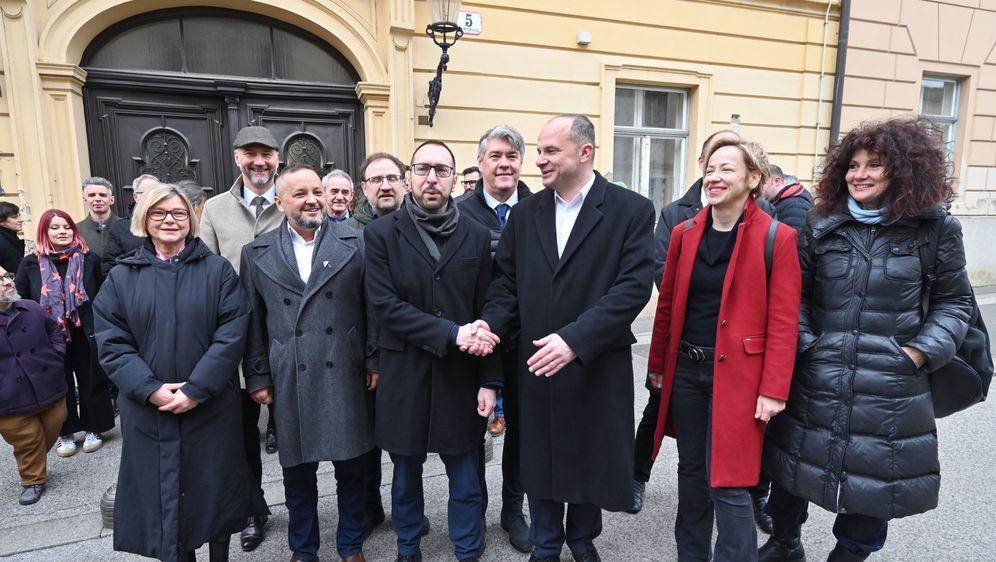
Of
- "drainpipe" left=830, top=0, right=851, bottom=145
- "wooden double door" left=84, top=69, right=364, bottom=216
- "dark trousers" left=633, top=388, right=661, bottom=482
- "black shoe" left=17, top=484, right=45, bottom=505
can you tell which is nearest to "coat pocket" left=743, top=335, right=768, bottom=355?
"dark trousers" left=633, top=388, right=661, bottom=482

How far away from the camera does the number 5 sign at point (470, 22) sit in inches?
259

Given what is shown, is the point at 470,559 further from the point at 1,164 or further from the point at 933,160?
the point at 1,164

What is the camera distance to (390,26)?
6215 mm

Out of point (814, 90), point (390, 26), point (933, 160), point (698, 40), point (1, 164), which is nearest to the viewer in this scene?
point (933, 160)

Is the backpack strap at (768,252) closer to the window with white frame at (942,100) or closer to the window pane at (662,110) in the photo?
the window pane at (662,110)

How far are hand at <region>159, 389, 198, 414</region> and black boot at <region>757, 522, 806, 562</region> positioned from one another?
2.71 m

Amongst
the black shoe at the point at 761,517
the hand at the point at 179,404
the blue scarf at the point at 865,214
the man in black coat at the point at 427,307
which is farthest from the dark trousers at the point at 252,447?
the blue scarf at the point at 865,214

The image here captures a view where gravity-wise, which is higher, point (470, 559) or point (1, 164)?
point (1, 164)

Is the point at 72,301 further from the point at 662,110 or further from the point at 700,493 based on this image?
the point at 662,110

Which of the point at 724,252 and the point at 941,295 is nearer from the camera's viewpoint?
the point at 941,295

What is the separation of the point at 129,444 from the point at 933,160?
11.1ft

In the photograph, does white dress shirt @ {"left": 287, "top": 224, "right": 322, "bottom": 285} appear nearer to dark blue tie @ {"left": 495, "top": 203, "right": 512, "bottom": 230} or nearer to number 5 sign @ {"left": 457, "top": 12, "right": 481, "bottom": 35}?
dark blue tie @ {"left": 495, "top": 203, "right": 512, "bottom": 230}

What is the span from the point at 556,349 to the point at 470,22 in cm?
561

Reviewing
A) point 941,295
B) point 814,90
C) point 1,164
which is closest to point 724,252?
point 941,295
